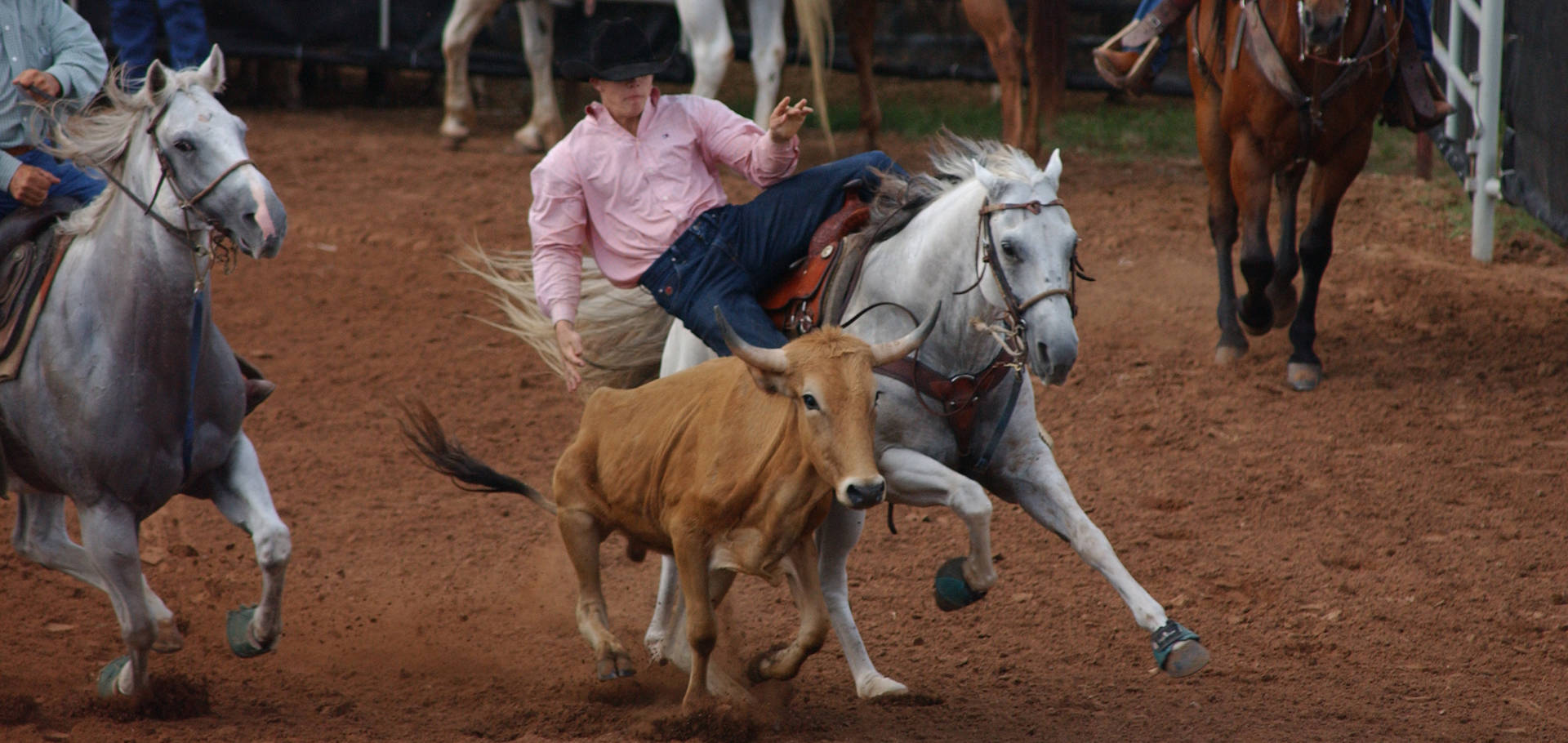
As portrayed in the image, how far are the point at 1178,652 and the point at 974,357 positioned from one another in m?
1.00

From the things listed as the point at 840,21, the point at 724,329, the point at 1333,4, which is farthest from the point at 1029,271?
the point at 840,21

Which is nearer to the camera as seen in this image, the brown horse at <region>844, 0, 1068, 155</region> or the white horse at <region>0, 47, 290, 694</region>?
the white horse at <region>0, 47, 290, 694</region>

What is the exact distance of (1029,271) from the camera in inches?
167

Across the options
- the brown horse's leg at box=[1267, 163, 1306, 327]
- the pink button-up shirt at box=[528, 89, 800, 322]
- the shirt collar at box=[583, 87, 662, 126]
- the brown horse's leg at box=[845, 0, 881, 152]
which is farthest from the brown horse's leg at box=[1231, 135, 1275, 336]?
the brown horse's leg at box=[845, 0, 881, 152]

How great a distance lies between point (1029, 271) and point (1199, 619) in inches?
74.2

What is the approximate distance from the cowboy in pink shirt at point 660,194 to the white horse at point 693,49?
5.22 m

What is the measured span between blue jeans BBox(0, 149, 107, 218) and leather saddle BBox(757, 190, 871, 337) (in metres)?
2.18

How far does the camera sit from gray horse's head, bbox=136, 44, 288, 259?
4.24 meters

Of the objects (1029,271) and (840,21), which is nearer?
(1029,271)

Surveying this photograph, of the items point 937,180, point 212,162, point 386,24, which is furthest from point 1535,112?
point 386,24

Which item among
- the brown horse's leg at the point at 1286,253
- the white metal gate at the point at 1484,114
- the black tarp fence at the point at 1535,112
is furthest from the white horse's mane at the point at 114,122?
the white metal gate at the point at 1484,114

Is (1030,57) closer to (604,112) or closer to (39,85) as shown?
(604,112)

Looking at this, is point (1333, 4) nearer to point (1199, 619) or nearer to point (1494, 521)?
point (1494, 521)

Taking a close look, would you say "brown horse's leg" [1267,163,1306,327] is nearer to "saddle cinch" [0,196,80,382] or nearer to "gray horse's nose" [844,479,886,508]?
"gray horse's nose" [844,479,886,508]
